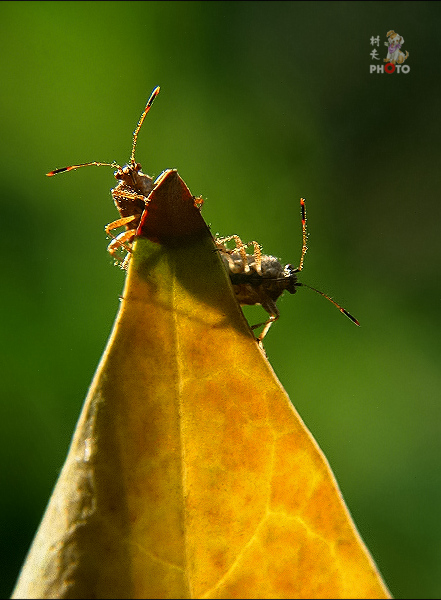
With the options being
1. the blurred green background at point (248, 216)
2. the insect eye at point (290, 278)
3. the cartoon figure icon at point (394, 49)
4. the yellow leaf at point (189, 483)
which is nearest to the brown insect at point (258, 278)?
the insect eye at point (290, 278)

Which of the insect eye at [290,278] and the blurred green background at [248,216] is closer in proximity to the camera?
the insect eye at [290,278]

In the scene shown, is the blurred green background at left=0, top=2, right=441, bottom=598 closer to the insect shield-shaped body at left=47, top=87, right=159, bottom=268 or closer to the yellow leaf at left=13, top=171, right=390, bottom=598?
the insect shield-shaped body at left=47, top=87, right=159, bottom=268

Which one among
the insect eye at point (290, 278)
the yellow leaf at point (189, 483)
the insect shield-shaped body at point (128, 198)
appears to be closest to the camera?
the yellow leaf at point (189, 483)

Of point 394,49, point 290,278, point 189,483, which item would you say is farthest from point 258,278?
point 394,49

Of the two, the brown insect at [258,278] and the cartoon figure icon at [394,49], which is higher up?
the cartoon figure icon at [394,49]

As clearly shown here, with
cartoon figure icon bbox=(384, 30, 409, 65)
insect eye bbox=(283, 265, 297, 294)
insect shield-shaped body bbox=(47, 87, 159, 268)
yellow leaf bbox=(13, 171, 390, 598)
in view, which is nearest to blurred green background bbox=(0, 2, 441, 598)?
cartoon figure icon bbox=(384, 30, 409, 65)

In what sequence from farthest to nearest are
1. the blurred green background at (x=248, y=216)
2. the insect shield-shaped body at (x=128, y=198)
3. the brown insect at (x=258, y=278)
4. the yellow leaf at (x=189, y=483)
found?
the blurred green background at (x=248, y=216), the brown insect at (x=258, y=278), the insect shield-shaped body at (x=128, y=198), the yellow leaf at (x=189, y=483)

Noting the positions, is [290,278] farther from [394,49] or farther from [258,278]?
[394,49]

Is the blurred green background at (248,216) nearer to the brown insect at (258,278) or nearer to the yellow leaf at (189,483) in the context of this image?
the brown insect at (258,278)
